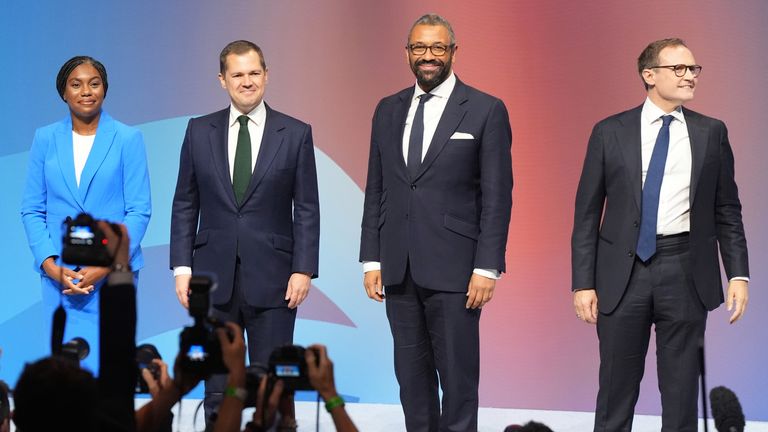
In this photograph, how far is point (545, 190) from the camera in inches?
232

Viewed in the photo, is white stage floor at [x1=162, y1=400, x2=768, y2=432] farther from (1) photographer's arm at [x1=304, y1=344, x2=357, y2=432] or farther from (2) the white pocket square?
(1) photographer's arm at [x1=304, y1=344, x2=357, y2=432]

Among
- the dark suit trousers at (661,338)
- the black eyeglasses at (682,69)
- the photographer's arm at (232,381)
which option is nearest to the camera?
the photographer's arm at (232,381)

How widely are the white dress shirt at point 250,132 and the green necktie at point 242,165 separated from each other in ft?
0.05

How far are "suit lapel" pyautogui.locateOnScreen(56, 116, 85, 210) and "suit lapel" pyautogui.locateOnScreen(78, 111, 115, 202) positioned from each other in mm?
28

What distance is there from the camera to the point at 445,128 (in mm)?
4406

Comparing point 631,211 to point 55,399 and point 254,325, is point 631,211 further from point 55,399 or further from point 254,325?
point 55,399

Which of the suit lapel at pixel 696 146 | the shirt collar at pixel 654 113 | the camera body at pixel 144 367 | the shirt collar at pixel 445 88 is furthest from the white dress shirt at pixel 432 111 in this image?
the camera body at pixel 144 367

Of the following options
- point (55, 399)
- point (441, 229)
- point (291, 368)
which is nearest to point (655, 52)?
point (441, 229)

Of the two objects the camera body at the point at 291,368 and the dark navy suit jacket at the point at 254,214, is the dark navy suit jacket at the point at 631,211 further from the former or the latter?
the camera body at the point at 291,368

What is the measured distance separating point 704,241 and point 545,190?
164cm

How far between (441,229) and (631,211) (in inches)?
27.6

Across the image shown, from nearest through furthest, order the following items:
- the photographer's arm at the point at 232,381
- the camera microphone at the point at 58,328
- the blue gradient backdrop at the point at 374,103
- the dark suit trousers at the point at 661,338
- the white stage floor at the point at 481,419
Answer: the photographer's arm at the point at 232,381, the camera microphone at the point at 58,328, the dark suit trousers at the point at 661,338, the white stage floor at the point at 481,419, the blue gradient backdrop at the point at 374,103

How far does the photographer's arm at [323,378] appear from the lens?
273cm

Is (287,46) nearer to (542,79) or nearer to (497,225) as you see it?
(542,79)
